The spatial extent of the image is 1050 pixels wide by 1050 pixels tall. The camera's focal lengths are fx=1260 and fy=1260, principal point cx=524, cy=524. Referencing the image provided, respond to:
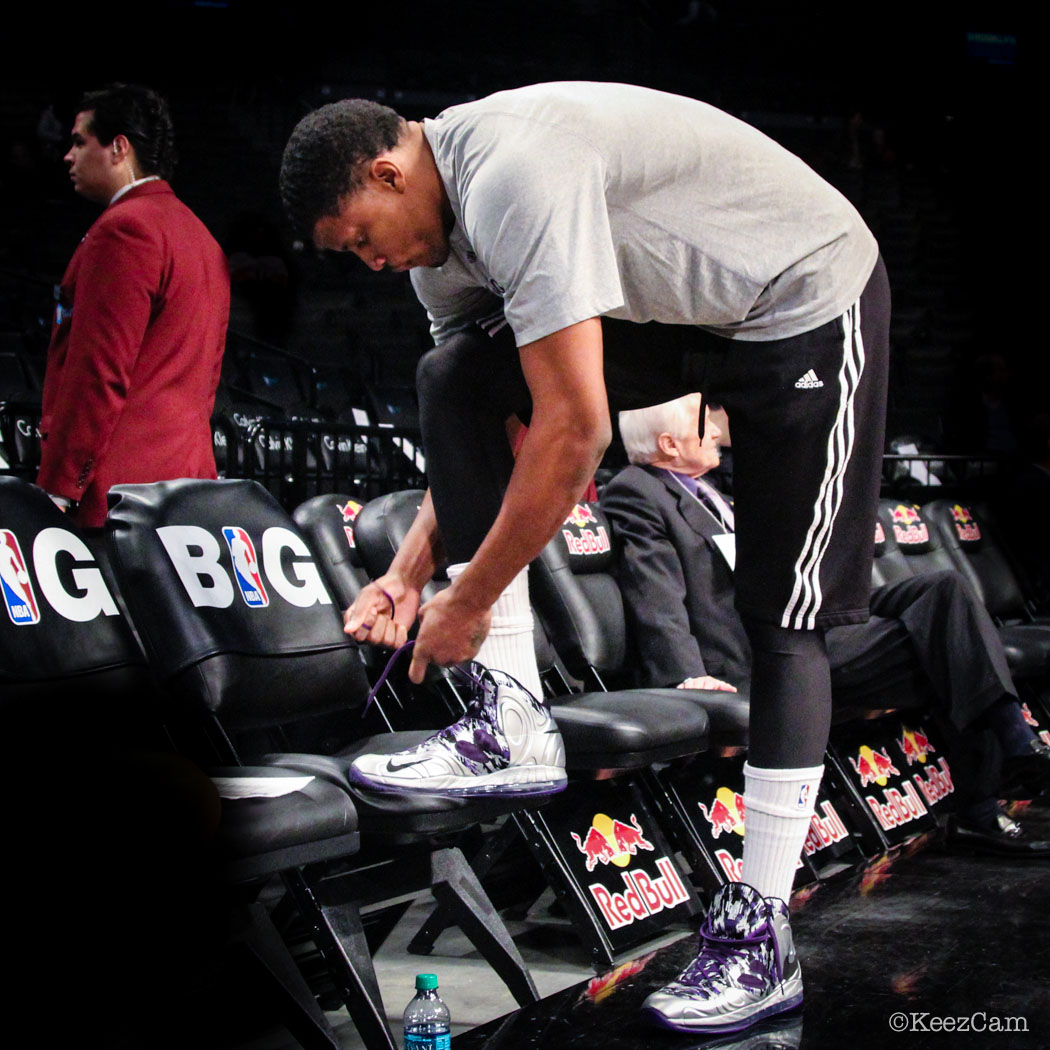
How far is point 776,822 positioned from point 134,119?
70.0 inches

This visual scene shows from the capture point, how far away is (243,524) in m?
2.12

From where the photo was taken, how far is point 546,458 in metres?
1.46

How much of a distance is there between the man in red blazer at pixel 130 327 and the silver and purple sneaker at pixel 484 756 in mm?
852

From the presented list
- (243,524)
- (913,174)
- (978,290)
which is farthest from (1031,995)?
(913,174)

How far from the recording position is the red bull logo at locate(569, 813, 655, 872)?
242cm

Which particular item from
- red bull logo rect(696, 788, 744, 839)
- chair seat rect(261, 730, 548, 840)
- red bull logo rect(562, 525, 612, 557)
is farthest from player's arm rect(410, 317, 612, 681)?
red bull logo rect(562, 525, 612, 557)

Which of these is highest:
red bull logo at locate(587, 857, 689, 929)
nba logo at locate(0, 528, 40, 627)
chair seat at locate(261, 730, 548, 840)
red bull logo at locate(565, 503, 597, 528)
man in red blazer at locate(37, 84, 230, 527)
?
man in red blazer at locate(37, 84, 230, 527)

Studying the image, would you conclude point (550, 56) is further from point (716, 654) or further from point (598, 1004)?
point (598, 1004)

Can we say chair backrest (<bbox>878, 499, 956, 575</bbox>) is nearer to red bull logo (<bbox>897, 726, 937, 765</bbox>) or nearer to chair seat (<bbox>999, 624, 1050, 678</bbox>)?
chair seat (<bbox>999, 624, 1050, 678</bbox>)

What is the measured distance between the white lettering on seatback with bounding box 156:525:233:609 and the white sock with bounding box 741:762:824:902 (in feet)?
2.84

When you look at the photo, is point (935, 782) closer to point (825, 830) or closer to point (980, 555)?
point (825, 830)

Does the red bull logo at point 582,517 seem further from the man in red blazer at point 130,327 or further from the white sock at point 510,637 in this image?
the white sock at point 510,637

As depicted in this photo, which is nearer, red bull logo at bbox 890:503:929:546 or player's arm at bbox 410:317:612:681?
player's arm at bbox 410:317:612:681

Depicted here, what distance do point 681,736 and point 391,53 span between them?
1196 cm
